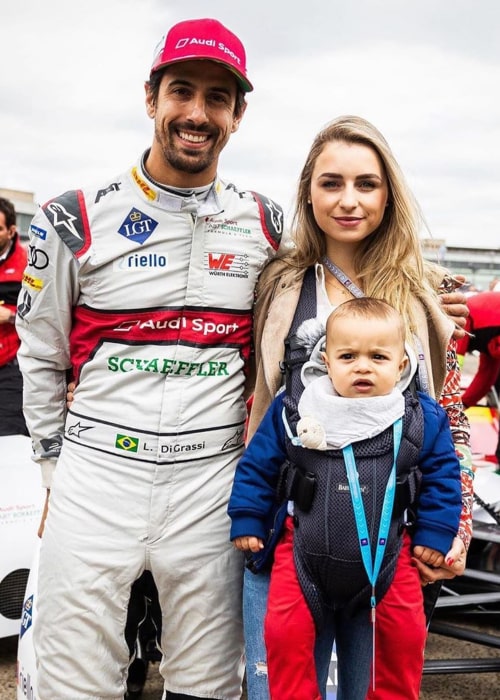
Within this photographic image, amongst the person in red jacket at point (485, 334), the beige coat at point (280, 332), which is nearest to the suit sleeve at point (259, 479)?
the beige coat at point (280, 332)

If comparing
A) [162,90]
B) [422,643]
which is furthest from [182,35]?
[422,643]

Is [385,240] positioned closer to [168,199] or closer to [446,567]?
[168,199]

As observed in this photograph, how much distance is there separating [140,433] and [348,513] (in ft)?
2.04

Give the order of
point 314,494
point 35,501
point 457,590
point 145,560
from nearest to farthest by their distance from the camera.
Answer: point 314,494
point 145,560
point 35,501
point 457,590

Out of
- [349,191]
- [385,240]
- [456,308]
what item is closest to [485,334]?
[456,308]

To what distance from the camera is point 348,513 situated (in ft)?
6.30

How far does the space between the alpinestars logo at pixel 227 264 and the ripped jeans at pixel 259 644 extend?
852 mm

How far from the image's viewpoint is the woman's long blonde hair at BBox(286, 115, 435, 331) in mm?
2238

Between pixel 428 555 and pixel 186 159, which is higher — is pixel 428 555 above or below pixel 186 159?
below

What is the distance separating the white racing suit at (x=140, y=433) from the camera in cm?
217

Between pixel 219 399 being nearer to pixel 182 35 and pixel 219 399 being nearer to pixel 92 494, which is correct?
pixel 92 494

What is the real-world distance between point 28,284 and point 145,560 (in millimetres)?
865

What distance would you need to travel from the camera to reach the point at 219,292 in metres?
2.28

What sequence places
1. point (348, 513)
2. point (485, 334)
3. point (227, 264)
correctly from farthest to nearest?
Result: point (485, 334)
point (227, 264)
point (348, 513)
